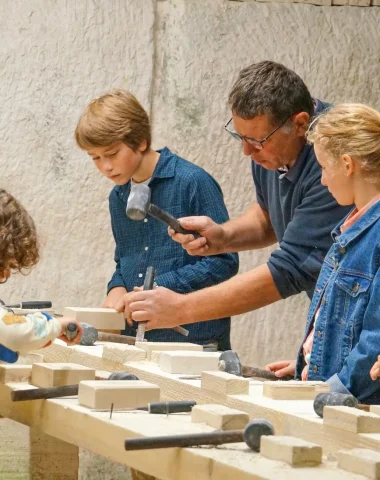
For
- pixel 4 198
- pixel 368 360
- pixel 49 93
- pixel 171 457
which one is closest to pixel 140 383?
pixel 171 457

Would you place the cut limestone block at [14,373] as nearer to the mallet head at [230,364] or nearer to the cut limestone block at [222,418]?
the mallet head at [230,364]

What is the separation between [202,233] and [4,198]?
0.87 meters

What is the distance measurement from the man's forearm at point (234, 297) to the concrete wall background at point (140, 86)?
1.60m

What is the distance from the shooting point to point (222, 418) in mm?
2135

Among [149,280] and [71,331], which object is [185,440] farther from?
[149,280]

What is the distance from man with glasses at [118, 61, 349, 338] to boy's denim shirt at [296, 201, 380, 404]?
547 mm

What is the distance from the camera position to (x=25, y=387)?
274cm

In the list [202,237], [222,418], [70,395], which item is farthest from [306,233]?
[222,418]

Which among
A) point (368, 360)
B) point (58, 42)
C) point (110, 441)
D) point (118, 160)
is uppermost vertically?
point (58, 42)

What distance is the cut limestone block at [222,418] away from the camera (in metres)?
2.14

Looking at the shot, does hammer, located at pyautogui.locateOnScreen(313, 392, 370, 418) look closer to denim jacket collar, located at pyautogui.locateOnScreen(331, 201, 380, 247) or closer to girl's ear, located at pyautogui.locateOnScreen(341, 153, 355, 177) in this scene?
denim jacket collar, located at pyautogui.locateOnScreen(331, 201, 380, 247)

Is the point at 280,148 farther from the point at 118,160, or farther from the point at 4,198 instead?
the point at 4,198

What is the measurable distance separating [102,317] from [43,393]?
1.30m

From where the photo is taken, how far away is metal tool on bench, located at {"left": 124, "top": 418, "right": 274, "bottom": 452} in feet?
6.40
